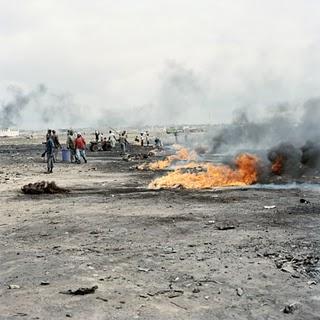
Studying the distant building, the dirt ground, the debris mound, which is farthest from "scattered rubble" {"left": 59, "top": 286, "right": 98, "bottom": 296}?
the distant building

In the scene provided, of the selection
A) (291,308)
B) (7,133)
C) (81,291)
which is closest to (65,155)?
(81,291)

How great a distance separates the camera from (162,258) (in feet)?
26.3

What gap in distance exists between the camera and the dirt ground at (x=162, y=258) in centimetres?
597

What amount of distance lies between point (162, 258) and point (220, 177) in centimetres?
1149

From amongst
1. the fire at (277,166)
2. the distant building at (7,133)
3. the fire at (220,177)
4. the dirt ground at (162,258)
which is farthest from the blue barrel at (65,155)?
the distant building at (7,133)

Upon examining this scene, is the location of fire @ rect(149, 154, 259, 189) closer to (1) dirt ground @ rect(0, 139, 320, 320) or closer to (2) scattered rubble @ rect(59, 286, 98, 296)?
(1) dirt ground @ rect(0, 139, 320, 320)

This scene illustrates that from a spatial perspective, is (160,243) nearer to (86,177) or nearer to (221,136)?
(86,177)

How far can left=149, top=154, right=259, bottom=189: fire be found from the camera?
60.8 ft

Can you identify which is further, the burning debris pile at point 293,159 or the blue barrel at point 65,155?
the blue barrel at point 65,155

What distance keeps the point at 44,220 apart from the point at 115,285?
18.3 feet

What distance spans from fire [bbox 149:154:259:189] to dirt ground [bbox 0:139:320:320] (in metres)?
3.65

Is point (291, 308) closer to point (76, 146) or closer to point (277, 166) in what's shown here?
point (277, 166)

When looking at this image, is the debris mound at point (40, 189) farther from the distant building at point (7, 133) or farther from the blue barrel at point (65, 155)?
the distant building at point (7, 133)

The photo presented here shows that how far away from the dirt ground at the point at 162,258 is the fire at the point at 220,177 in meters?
3.65
